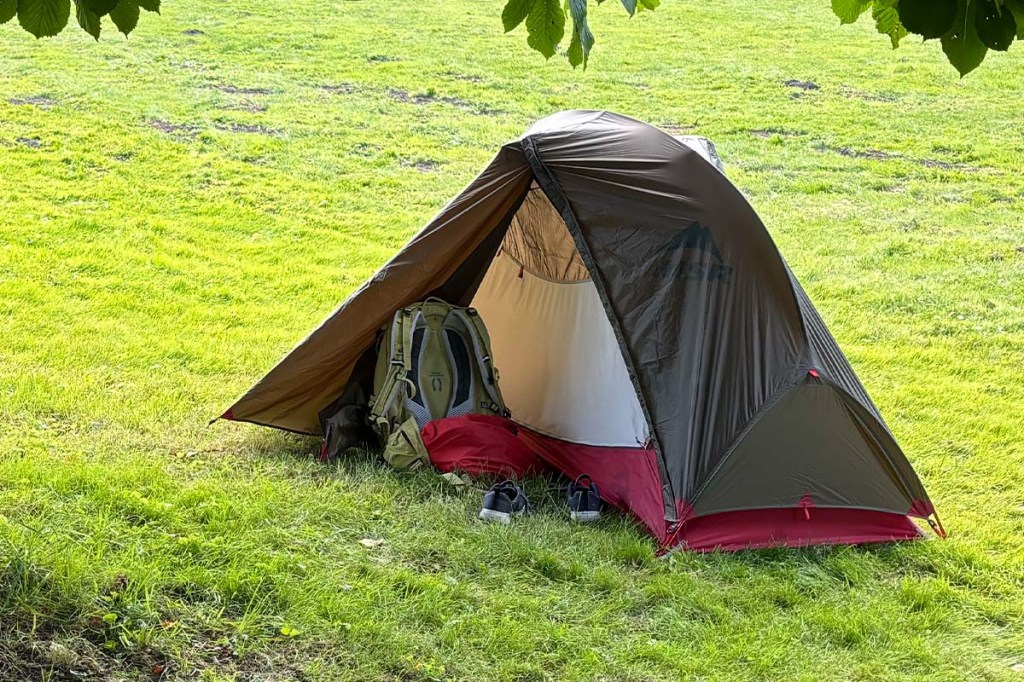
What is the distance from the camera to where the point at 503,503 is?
4922 millimetres

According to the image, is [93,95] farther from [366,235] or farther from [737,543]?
[737,543]

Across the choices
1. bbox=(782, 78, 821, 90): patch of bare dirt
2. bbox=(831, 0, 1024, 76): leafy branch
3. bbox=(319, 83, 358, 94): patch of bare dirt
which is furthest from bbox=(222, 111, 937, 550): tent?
bbox=(782, 78, 821, 90): patch of bare dirt

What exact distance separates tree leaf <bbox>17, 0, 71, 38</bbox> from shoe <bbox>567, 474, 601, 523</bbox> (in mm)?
3275

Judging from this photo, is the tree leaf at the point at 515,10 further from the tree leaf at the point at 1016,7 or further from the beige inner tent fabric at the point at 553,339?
the beige inner tent fabric at the point at 553,339

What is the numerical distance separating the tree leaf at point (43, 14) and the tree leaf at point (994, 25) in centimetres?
201

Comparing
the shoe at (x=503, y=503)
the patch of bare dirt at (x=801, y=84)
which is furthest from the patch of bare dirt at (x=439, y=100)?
the shoe at (x=503, y=503)

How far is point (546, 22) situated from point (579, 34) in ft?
0.48

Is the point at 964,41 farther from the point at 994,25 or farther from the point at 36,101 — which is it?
the point at 36,101

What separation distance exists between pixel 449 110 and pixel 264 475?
36.1ft

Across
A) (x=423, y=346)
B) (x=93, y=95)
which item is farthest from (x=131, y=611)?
(x=93, y=95)

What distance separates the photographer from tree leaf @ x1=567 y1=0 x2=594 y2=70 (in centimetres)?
273

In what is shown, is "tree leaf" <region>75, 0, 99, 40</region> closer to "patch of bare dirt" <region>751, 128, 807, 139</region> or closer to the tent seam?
the tent seam

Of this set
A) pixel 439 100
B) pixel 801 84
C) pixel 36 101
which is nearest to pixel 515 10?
pixel 36 101

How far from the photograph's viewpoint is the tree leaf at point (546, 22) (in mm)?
2824
